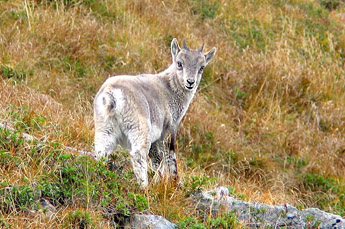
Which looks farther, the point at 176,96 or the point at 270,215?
the point at 176,96

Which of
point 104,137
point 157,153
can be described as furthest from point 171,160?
point 104,137

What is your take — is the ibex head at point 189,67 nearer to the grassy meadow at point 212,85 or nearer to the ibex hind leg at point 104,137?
the grassy meadow at point 212,85

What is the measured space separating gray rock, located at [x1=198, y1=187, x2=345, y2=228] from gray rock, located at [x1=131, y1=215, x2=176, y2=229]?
2.74ft

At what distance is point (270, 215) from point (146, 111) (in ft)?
Answer: 6.42

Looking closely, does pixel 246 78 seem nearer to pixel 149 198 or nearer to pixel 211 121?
pixel 211 121

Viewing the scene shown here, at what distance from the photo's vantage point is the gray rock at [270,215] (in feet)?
25.0

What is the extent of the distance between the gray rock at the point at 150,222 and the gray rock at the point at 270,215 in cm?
83

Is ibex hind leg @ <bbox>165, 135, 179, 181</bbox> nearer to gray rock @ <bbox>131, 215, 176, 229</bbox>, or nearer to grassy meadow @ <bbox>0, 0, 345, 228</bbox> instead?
grassy meadow @ <bbox>0, 0, 345, 228</bbox>

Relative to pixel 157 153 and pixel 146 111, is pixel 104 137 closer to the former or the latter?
pixel 146 111

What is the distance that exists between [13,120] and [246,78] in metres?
6.45

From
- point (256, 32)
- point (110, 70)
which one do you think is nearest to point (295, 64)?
point (256, 32)

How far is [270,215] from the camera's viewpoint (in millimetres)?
7738

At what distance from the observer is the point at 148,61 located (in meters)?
13.0

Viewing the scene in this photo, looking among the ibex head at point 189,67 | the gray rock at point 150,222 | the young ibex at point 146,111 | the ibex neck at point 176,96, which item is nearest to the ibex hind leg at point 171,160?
the young ibex at point 146,111
